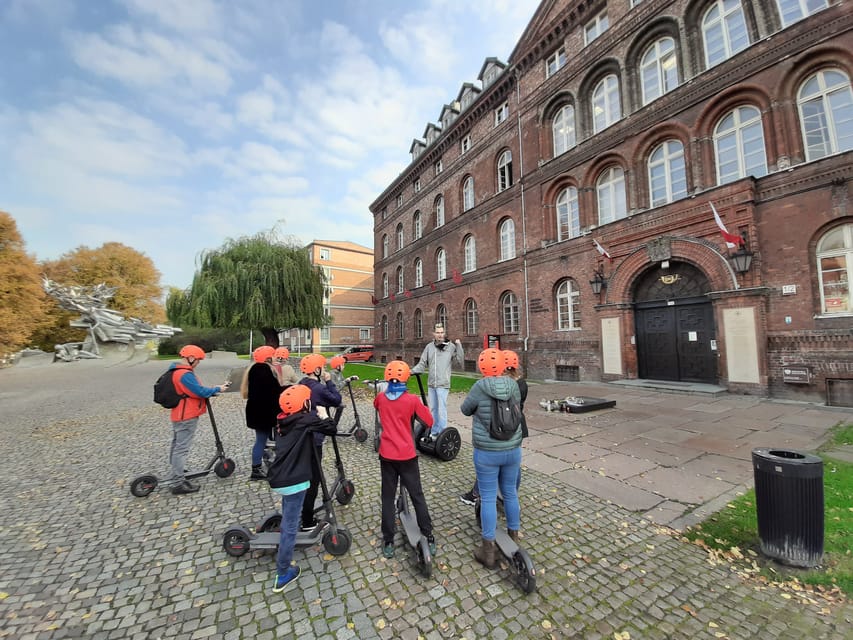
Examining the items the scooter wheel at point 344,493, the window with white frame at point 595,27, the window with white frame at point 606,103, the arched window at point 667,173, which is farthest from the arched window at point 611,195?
the scooter wheel at point 344,493

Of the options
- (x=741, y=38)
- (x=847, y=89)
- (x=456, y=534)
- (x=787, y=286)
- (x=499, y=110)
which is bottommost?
(x=456, y=534)

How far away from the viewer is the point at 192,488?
15.6ft

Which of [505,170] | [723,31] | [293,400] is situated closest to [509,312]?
[505,170]

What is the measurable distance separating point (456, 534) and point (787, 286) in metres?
12.0

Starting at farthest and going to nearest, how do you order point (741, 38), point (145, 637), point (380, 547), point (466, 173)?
point (466, 173) < point (741, 38) < point (380, 547) < point (145, 637)

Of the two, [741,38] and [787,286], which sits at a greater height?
[741,38]

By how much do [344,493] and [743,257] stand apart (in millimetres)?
12666

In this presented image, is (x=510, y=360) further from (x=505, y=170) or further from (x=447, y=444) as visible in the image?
(x=505, y=170)

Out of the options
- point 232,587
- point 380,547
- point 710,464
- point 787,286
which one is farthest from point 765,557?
point 787,286

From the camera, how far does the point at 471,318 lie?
2198cm

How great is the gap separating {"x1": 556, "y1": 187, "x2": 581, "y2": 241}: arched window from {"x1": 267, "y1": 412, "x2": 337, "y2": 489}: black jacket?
15732mm

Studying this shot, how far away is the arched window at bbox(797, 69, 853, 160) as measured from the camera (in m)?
9.45

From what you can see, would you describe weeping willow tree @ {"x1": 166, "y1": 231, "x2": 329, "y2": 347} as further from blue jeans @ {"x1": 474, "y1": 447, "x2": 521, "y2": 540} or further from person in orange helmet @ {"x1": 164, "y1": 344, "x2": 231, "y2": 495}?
blue jeans @ {"x1": 474, "y1": 447, "x2": 521, "y2": 540}

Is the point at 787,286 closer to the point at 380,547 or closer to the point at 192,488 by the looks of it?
the point at 380,547
